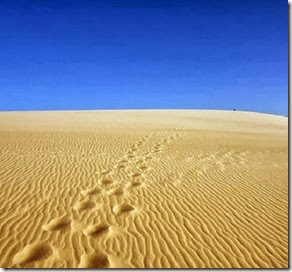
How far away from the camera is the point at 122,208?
7090 millimetres

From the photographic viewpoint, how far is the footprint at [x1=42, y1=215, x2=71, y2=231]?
588cm

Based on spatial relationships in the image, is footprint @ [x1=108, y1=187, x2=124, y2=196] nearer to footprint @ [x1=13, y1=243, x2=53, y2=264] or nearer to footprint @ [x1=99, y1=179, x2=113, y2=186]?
footprint @ [x1=99, y1=179, x2=113, y2=186]

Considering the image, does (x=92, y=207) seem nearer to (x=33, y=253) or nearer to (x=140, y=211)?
(x=140, y=211)

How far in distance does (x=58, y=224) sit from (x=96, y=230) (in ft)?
2.99

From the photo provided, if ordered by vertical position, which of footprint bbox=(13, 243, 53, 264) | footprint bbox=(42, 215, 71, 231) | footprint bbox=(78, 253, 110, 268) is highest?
footprint bbox=(42, 215, 71, 231)

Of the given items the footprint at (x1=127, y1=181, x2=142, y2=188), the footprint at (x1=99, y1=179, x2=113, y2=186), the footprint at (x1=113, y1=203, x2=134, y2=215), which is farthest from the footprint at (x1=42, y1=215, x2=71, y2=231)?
the footprint at (x1=127, y1=181, x2=142, y2=188)

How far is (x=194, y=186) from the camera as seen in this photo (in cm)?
899

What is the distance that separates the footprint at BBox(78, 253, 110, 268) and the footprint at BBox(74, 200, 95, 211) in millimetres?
2035

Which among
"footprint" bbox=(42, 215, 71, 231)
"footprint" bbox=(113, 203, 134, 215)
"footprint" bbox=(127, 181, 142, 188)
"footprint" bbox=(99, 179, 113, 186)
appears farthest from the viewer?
"footprint" bbox=(99, 179, 113, 186)

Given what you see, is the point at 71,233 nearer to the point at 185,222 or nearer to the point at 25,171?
the point at 185,222

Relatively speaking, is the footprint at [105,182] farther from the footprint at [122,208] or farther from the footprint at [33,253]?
the footprint at [33,253]

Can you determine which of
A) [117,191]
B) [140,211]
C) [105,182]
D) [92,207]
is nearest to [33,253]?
[92,207]

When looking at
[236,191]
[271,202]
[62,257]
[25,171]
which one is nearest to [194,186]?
[236,191]

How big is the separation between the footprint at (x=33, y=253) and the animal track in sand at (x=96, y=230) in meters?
0.87
